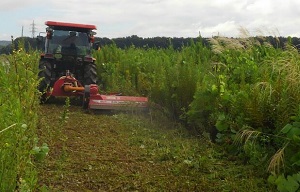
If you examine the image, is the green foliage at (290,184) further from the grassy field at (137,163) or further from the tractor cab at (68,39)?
the tractor cab at (68,39)

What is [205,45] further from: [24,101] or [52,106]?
[24,101]

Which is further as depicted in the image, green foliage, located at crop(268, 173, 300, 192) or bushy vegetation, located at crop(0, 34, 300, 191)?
green foliage, located at crop(268, 173, 300, 192)

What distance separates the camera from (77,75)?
440 inches

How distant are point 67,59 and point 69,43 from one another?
2.06 ft

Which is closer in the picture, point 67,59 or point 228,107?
point 228,107

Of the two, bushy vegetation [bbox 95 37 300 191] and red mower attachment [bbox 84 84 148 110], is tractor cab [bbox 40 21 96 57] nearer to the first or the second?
red mower attachment [bbox 84 84 148 110]

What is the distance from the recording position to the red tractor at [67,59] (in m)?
9.76

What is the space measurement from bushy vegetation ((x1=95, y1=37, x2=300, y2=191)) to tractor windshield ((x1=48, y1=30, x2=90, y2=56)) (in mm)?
3298

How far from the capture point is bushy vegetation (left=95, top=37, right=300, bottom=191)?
464 cm

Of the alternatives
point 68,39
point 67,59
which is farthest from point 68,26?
point 67,59

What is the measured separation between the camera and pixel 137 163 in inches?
205

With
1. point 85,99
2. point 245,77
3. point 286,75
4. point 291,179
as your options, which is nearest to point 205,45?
point 85,99

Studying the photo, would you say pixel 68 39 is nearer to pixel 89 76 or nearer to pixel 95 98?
pixel 89 76

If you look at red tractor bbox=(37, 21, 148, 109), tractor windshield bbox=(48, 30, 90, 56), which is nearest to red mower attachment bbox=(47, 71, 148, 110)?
red tractor bbox=(37, 21, 148, 109)
